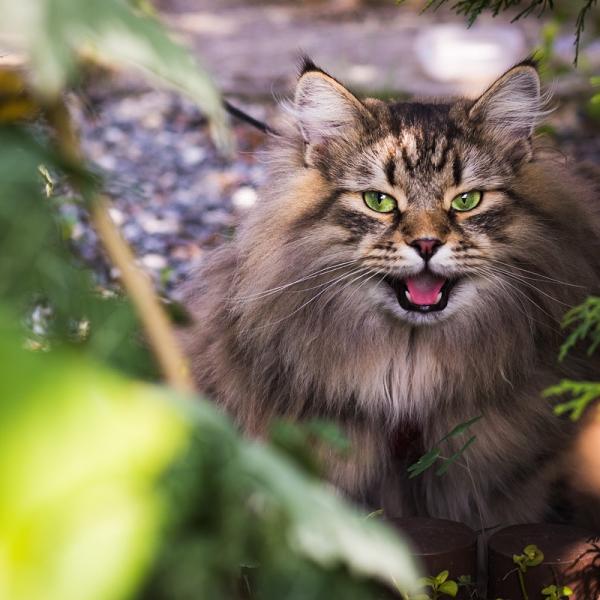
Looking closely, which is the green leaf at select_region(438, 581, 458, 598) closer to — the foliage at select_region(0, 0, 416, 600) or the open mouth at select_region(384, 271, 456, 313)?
the open mouth at select_region(384, 271, 456, 313)

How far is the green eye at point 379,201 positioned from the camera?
234 cm

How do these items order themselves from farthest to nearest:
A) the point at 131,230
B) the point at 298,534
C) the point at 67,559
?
1. the point at 131,230
2. the point at 298,534
3. the point at 67,559

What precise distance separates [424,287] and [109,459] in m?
1.83

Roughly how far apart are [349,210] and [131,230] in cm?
266

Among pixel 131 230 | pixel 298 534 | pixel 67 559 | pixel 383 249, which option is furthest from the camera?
pixel 131 230

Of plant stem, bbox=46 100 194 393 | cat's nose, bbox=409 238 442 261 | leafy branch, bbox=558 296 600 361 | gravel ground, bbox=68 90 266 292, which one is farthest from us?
gravel ground, bbox=68 90 266 292

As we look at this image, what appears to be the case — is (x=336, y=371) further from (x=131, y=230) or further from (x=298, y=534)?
(x=131, y=230)

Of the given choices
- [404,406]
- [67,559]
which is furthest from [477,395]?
[67,559]

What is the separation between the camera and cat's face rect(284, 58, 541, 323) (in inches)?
90.5

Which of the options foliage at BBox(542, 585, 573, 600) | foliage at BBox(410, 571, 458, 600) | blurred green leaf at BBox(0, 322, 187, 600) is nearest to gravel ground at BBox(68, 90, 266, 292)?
foliage at BBox(410, 571, 458, 600)

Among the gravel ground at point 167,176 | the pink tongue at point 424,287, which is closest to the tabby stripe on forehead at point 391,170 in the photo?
the pink tongue at point 424,287

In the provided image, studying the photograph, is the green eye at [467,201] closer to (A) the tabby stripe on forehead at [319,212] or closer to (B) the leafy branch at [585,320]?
(A) the tabby stripe on forehead at [319,212]

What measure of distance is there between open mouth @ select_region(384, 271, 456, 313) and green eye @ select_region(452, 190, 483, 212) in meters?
0.18

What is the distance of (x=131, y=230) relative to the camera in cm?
485
